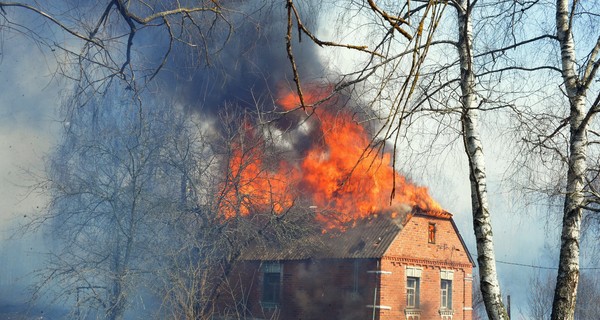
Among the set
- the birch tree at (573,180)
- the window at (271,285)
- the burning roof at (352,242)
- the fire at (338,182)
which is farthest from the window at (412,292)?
the birch tree at (573,180)

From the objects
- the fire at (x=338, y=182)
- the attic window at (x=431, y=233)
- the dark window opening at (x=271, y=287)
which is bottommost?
the dark window opening at (x=271, y=287)

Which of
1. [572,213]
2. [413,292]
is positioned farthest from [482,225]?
[413,292]

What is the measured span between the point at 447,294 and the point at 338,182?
782 centimetres

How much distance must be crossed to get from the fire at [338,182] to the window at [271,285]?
3239 millimetres

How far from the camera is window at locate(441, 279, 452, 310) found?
2592 cm

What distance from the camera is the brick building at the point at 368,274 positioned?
23.3m

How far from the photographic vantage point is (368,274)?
23297 mm

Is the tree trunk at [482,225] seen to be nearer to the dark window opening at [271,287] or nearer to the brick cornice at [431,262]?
the brick cornice at [431,262]

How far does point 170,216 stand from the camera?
19.5 metres

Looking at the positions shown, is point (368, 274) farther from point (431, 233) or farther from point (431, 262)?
point (431, 233)

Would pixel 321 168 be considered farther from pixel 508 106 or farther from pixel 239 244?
pixel 508 106

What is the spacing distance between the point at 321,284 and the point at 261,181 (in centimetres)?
575

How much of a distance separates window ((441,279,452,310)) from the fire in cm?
320

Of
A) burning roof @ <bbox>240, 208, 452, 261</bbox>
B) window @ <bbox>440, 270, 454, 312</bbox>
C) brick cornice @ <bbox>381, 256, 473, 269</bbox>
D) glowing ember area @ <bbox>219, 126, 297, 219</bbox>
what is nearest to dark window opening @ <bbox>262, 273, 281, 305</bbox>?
burning roof @ <bbox>240, 208, 452, 261</bbox>
